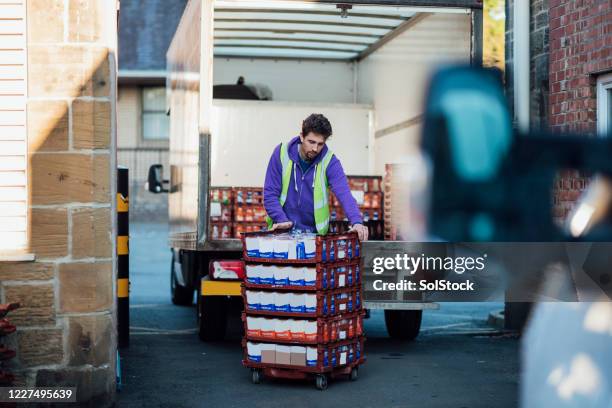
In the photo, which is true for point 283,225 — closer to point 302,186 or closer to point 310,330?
point 302,186

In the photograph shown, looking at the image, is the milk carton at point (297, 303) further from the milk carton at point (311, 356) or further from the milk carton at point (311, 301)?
the milk carton at point (311, 356)

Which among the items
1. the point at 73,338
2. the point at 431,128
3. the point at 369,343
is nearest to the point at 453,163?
the point at 431,128

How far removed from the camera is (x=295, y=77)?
13.3 metres

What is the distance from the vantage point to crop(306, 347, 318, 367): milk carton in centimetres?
680

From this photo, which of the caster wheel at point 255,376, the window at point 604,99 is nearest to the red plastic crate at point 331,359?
the caster wheel at point 255,376

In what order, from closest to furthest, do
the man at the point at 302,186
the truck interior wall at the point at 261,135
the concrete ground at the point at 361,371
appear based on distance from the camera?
the concrete ground at the point at 361,371
the man at the point at 302,186
the truck interior wall at the point at 261,135

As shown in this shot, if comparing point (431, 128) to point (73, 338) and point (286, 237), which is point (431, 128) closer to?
point (73, 338)

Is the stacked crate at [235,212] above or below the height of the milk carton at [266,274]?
above

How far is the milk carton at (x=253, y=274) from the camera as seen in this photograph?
275 inches

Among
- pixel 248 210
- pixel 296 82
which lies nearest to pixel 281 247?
pixel 248 210

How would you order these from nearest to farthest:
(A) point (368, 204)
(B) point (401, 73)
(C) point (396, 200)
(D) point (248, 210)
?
1. (C) point (396, 200)
2. (D) point (248, 210)
3. (A) point (368, 204)
4. (B) point (401, 73)

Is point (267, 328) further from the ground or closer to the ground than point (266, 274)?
closer to the ground

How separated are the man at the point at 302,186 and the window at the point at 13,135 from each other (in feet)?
6.43

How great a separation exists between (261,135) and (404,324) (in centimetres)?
371
